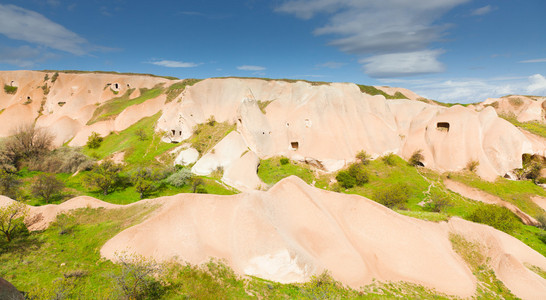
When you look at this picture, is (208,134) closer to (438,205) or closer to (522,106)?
(438,205)

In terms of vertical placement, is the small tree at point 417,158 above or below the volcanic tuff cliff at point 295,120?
below

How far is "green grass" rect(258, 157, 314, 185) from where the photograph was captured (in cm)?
4181

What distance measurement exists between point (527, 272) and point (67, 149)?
69.8 m

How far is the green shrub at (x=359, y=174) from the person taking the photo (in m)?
40.5

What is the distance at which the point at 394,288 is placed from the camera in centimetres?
1767

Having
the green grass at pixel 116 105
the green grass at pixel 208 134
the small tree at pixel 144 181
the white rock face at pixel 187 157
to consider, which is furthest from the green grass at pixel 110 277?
the green grass at pixel 116 105

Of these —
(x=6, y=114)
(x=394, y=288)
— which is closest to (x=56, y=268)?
(x=394, y=288)

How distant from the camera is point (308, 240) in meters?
20.9

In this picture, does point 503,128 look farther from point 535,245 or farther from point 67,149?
point 67,149

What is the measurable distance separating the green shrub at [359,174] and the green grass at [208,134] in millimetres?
27554

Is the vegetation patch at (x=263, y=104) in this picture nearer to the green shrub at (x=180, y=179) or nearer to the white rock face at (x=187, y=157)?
the white rock face at (x=187, y=157)

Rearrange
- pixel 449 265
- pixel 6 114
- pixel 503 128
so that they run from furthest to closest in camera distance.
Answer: pixel 6 114
pixel 503 128
pixel 449 265

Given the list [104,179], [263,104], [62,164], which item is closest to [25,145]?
[62,164]

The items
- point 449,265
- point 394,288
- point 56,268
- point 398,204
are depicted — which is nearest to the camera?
point 56,268
